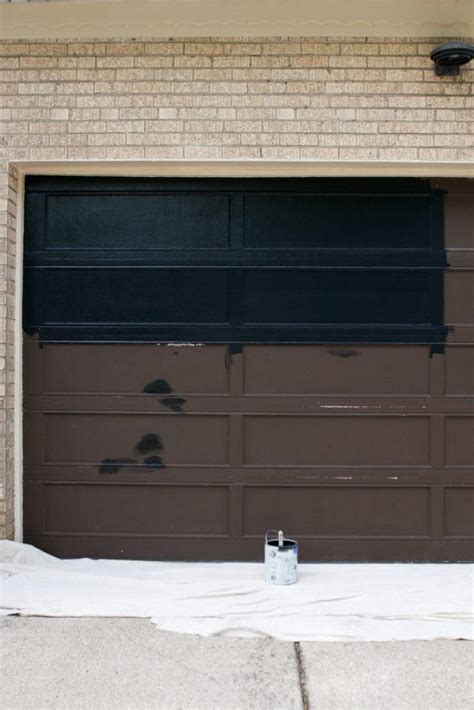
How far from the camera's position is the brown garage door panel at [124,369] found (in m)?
4.83

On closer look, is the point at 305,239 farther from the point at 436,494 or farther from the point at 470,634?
the point at 470,634

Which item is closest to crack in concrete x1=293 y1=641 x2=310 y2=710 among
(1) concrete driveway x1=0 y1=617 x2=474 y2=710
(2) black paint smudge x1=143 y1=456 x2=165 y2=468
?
(1) concrete driveway x1=0 y1=617 x2=474 y2=710

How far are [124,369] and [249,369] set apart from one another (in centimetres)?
90

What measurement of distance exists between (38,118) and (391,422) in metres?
3.24

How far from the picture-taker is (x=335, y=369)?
481 centimetres

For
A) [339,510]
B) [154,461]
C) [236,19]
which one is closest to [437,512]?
[339,510]

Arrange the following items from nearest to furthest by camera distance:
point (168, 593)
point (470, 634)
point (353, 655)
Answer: point (353, 655), point (470, 634), point (168, 593)

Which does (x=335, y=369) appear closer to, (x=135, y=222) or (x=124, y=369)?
(x=124, y=369)

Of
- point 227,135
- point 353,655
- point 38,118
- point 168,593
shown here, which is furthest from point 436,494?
point 38,118

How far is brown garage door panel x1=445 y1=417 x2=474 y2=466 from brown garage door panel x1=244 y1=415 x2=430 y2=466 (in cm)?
22

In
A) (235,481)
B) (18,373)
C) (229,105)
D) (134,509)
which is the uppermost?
(229,105)

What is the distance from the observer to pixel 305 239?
4844 mm

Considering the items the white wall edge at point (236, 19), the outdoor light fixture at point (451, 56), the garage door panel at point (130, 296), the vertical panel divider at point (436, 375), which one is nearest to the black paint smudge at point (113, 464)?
the garage door panel at point (130, 296)

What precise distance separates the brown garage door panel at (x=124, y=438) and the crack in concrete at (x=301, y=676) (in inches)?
60.4
